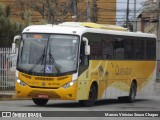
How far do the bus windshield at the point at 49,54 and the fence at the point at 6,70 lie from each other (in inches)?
353

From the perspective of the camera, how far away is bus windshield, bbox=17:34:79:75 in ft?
68.4

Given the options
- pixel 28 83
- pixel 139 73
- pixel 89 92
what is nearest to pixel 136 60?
pixel 139 73

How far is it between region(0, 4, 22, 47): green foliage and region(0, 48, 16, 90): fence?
3.46 meters

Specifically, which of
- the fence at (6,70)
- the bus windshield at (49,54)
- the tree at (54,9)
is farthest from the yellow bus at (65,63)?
the tree at (54,9)

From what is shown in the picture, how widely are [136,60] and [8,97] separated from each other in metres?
6.43

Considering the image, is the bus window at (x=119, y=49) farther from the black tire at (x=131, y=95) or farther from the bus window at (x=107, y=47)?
the black tire at (x=131, y=95)

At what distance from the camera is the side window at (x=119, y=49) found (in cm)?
2434

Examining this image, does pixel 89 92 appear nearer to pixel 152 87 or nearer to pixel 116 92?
pixel 116 92

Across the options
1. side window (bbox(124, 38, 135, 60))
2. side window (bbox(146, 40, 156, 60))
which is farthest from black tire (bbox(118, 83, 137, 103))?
side window (bbox(146, 40, 156, 60))

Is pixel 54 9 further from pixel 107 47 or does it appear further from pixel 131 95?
pixel 107 47

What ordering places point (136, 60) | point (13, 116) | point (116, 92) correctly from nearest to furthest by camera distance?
point (13, 116) → point (116, 92) → point (136, 60)

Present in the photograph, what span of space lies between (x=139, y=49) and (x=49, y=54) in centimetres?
691

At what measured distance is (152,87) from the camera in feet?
95.2

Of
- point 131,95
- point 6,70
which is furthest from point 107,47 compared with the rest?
point 6,70
